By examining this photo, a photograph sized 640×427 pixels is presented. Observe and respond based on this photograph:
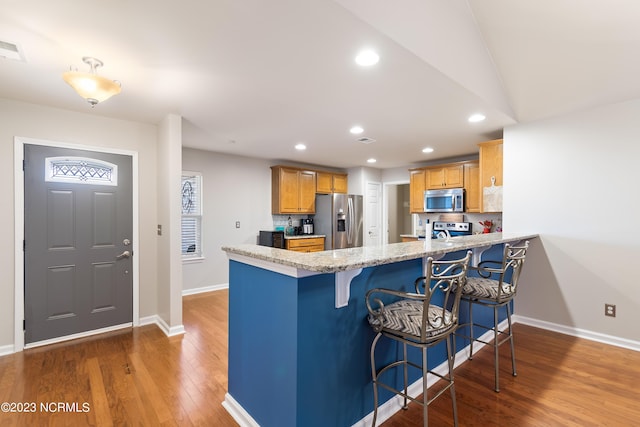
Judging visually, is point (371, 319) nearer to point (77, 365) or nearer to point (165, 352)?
point (165, 352)

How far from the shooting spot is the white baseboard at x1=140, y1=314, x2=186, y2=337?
329 centimetres

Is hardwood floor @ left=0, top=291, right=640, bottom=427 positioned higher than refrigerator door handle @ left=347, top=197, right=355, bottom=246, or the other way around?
refrigerator door handle @ left=347, top=197, right=355, bottom=246

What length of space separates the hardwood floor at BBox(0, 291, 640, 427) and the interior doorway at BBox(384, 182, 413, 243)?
4477 millimetres

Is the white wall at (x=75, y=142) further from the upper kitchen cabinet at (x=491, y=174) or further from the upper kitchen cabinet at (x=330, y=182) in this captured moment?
the upper kitchen cabinet at (x=491, y=174)

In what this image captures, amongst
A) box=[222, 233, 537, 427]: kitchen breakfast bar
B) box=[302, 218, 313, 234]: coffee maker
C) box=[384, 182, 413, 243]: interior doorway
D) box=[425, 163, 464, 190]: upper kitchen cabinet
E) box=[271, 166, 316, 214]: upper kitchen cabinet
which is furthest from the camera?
box=[384, 182, 413, 243]: interior doorway

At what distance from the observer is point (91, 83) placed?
2.06 m

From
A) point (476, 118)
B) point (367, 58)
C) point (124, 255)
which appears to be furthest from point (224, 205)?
point (476, 118)

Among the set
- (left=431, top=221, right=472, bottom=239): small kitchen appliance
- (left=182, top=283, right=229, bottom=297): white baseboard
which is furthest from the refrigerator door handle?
(left=182, top=283, right=229, bottom=297): white baseboard

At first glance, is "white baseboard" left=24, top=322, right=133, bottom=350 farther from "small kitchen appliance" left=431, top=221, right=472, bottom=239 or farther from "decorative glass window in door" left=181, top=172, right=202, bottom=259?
"small kitchen appliance" left=431, top=221, right=472, bottom=239

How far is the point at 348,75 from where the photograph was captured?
2359 mm

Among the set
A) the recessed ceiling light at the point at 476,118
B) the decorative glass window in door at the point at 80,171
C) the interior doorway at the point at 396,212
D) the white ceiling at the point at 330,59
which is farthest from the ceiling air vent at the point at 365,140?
the decorative glass window in door at the point at 80,171

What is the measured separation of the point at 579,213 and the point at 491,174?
1117 mm

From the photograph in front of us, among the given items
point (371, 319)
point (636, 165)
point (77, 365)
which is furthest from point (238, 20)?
point (636, 165)

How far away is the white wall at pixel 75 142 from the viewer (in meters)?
2.87
